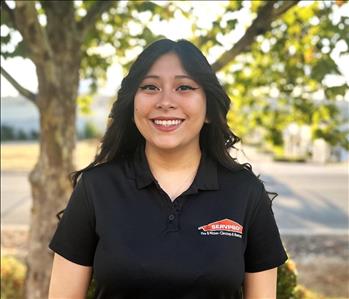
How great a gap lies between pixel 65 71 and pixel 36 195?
112cm

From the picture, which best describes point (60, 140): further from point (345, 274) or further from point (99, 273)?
point (345, 274)

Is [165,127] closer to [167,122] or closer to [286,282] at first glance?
[167,122]

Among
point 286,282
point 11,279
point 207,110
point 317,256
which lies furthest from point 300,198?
point 207,110

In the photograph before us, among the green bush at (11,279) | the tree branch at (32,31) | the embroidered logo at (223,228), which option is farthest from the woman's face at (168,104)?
the green bush at (11,279)

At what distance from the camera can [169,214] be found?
1.94m

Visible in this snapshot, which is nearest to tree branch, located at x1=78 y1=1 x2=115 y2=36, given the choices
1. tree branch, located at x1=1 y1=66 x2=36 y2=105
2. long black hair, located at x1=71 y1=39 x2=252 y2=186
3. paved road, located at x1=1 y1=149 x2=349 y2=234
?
tree branch, located at x1=1 y1=66 x2=36 y2=105

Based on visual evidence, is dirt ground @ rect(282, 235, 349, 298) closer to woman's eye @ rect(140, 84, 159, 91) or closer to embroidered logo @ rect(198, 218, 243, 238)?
embroidered logo @ rect(198, 218, 243, 238)

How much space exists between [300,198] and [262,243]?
14.7 m

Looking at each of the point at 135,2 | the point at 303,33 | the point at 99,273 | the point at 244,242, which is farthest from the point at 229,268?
the point at 303,33

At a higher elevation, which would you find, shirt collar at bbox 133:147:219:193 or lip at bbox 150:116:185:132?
lip at bbox 150:116:185:132

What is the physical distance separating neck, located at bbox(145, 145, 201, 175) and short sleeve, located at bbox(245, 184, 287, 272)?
1.07 ft

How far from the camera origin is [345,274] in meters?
8.09

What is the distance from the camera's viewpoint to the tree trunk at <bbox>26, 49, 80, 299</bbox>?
4.55 m

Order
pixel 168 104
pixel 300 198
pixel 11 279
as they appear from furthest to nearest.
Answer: pixel 300 198, pixel 11 279, pixel 168 104
